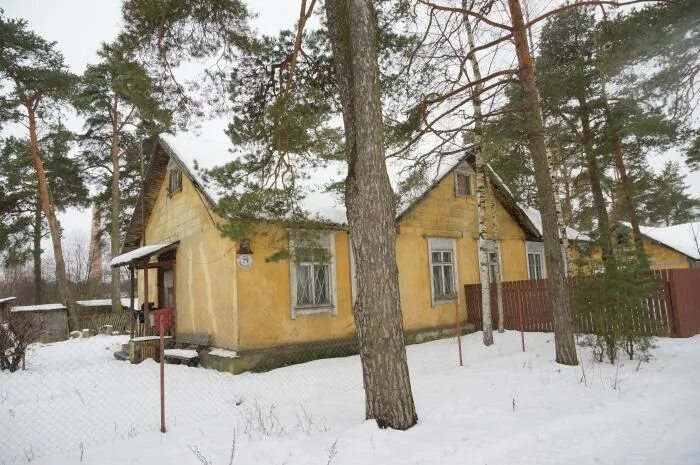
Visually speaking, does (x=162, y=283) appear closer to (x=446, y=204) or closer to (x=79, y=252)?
(x=446, y=204)

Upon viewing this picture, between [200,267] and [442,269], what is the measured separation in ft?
23.1

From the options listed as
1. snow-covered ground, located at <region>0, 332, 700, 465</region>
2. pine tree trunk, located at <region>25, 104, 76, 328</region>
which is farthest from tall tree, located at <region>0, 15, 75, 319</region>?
snow-covered ground, located at <region>0, 332, 700, 465</region>

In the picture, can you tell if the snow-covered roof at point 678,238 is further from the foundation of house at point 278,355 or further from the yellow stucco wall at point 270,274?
the foundation of house at point 278,355

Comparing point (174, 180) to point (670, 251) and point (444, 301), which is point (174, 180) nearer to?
point (444, 301)

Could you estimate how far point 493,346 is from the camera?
10.3 m

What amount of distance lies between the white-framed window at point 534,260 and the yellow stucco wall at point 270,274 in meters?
1.67

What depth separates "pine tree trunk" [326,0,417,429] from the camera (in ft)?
14.7

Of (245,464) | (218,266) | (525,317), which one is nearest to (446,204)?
(525,317)

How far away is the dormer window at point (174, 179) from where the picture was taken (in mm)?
12022

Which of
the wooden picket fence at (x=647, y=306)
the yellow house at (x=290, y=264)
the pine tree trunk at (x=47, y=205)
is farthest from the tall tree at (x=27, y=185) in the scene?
the wooden picket fence at (x=647, y=306)

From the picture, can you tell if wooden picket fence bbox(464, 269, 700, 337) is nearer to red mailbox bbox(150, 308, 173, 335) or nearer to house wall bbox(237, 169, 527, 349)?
house wall bbox(237, 169, 527, 349)

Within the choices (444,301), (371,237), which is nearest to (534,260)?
(444,301)

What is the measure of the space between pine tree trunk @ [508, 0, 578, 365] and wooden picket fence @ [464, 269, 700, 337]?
0.74 m

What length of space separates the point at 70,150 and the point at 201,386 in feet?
62.9
